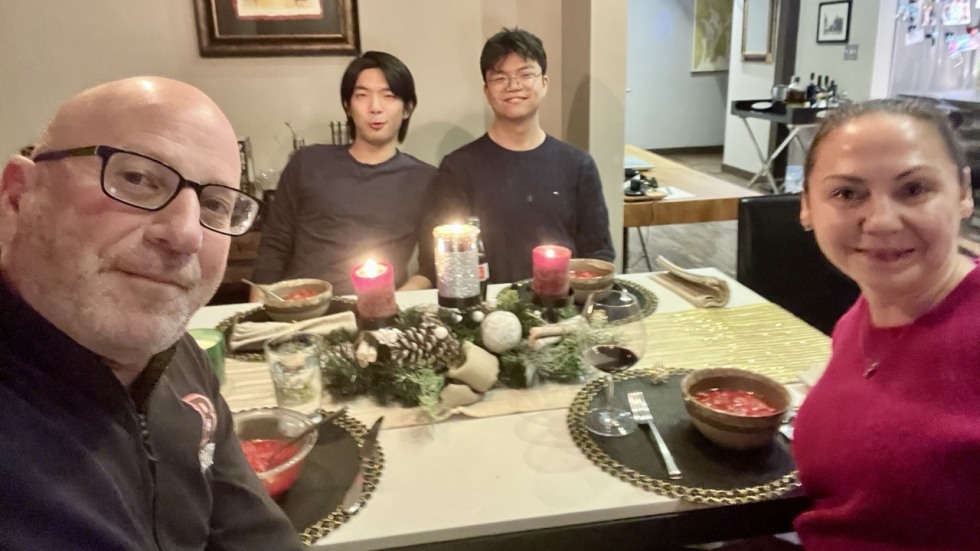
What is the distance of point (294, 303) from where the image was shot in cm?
162

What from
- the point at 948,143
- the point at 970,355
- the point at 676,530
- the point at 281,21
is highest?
the point at 281,21

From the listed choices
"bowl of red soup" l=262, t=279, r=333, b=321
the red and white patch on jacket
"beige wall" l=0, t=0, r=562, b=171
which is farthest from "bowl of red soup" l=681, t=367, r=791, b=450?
"beige wall" l=0, t=0, r=562, b=171

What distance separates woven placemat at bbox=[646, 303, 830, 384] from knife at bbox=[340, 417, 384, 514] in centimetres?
62

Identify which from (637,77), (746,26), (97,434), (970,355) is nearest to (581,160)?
(970,355)

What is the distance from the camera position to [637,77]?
324 inches

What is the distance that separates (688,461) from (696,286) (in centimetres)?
81

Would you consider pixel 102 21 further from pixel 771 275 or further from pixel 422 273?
pixel 771 275

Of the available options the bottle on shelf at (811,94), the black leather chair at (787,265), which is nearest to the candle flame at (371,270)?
the black leather chair at (787,265)

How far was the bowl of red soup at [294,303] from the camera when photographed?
162cm

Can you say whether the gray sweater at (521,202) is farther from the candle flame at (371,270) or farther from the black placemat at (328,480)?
the black placemat at (328,480)

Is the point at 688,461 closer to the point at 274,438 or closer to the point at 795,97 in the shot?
the point at 274,438

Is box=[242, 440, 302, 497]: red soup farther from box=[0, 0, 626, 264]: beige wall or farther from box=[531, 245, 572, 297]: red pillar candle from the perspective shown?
box=[0, 0, 626, 264]: beige wall

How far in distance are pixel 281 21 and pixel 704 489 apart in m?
2.48

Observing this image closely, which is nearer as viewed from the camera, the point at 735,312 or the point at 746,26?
the point at 735,312
